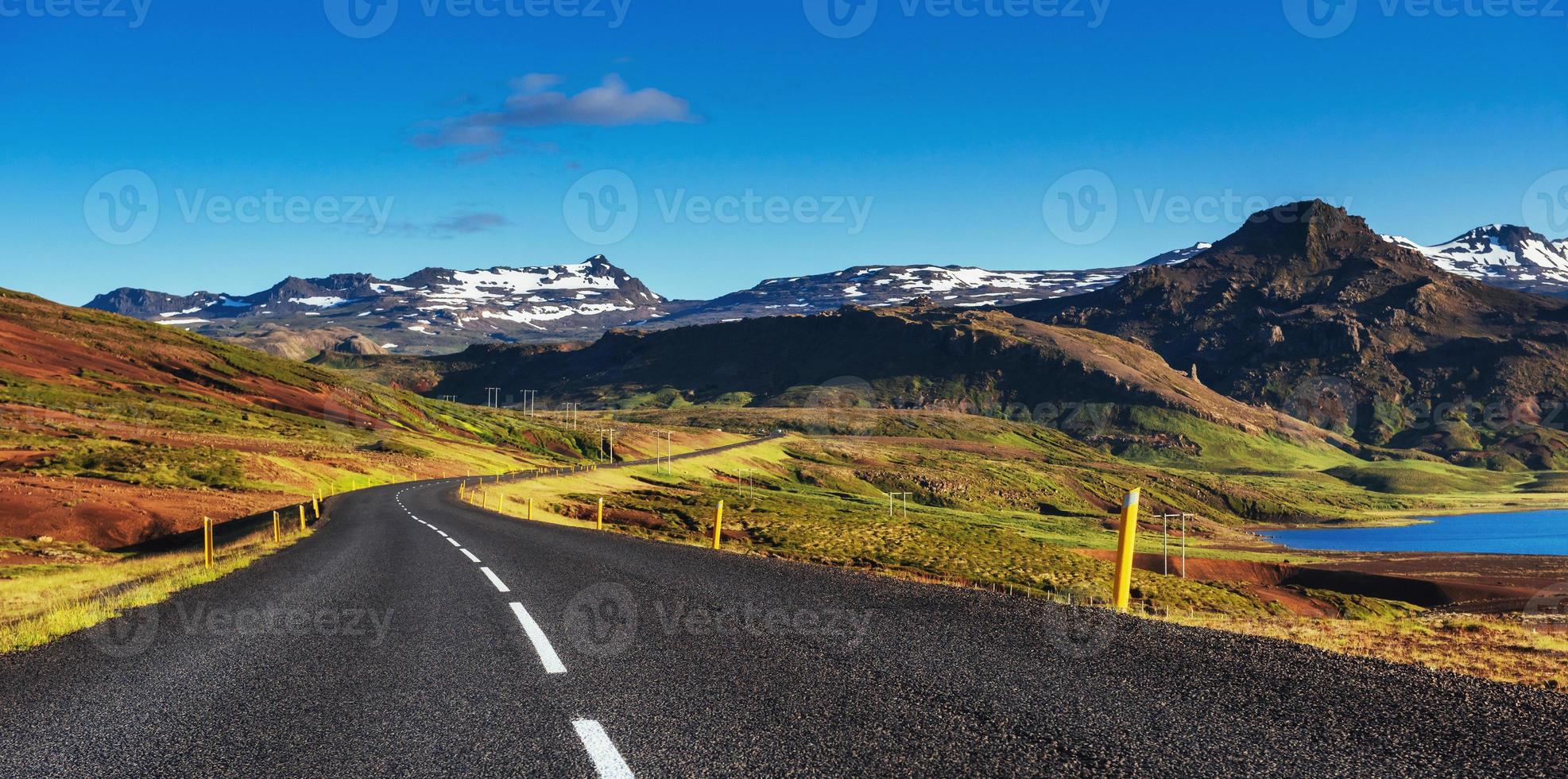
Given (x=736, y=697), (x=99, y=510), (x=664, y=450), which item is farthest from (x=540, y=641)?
(x=664, y=450)

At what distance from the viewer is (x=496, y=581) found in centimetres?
1481

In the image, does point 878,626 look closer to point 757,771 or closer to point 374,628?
point 757,771

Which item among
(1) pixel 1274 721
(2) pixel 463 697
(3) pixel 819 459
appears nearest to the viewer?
(1) pixel 1274 721

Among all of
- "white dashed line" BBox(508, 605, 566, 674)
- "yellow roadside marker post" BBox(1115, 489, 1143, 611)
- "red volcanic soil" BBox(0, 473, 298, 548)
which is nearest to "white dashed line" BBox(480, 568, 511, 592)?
"white dashed line" BBox(508, 605, 566, 674)

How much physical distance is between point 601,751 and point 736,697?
58.1 inches

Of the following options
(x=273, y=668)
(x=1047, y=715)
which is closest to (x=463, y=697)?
(x=273, y=668)

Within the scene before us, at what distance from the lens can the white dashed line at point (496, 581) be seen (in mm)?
13852

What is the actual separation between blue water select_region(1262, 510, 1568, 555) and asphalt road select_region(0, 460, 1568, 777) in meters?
166

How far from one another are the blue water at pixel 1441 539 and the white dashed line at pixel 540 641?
166 meters

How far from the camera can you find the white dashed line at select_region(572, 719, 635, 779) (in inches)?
230

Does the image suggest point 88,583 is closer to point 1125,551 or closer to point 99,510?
point 99,510

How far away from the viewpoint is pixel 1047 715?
22.0 ft

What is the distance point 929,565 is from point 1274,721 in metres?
38.7

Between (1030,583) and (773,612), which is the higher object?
(773,612)
